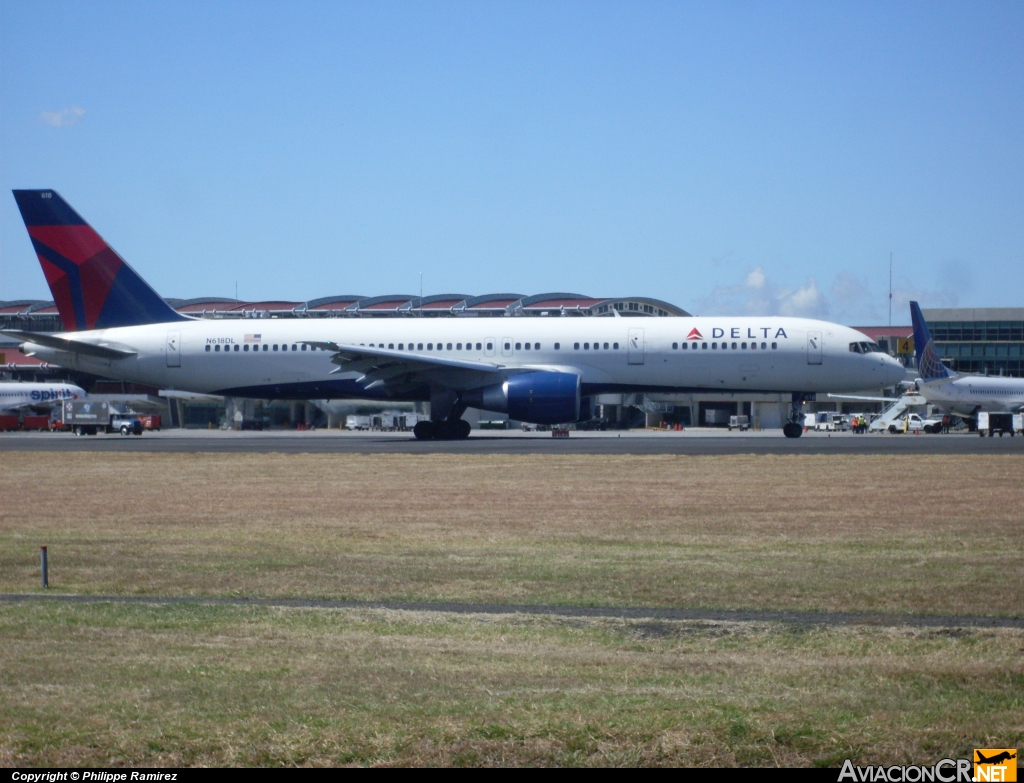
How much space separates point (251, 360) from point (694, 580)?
111 feet

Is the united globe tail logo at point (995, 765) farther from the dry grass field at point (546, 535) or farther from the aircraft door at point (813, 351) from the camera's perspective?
the aircraft door at point (813, 351)

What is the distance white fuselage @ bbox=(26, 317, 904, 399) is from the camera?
38.5 m

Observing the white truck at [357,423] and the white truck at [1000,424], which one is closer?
the white truck at [1000,424]

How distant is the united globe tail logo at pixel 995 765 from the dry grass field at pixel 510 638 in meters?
0.12

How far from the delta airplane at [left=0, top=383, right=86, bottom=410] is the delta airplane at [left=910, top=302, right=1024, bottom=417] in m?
53.8

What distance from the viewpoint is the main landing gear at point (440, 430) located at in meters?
41.2

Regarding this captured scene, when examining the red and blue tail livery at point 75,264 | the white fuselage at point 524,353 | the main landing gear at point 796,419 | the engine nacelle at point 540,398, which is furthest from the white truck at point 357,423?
the main landing gear at point 796,419

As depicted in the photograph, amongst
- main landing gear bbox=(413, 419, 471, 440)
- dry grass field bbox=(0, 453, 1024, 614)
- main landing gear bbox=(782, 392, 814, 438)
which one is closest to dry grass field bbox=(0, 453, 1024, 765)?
dry grass field bbox=(0, 453, 1024, 614)

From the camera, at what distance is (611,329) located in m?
39.4

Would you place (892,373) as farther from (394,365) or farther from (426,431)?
(394,365)

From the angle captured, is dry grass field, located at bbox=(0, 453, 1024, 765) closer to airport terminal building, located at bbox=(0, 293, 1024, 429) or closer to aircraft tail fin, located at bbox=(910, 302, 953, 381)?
airport terminal building, located at bbox=(0, 293, 1024, 429)

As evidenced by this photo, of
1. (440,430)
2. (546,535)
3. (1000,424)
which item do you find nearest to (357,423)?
(440,430)

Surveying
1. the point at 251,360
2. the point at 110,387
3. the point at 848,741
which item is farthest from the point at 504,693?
the point at 110,387

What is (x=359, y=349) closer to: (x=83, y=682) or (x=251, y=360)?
(x=251, y=360)
